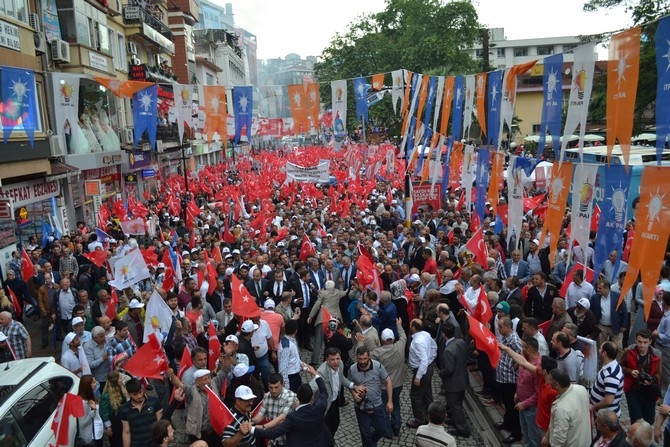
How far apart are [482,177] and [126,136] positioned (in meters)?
21.1

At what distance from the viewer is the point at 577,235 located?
27.3 feet

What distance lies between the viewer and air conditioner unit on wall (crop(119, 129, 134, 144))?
2830 centimetres

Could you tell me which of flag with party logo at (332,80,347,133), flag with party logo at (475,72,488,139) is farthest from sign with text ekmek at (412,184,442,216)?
flag with party logo at (475,72,488,139)

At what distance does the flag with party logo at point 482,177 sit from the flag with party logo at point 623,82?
6.18 m

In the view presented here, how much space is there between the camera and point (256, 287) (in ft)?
34.9

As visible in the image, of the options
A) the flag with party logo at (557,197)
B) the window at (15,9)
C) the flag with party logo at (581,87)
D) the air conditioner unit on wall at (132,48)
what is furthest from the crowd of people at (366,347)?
the air conditioner unit on wall at (132,48)

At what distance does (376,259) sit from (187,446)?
243 inches

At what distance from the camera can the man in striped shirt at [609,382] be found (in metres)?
5.71

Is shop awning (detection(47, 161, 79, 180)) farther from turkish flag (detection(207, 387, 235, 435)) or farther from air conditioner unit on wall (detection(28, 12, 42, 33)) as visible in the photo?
turkish flag (detection(207, 387, 235, 435))

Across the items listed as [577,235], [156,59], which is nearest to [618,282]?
[577,235]

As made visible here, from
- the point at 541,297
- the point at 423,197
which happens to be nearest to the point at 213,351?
the point at 541,297

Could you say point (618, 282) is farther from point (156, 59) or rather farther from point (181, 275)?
point (156, 59)

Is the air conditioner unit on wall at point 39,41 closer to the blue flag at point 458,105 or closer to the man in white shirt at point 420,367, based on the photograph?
the blue flag at point 458,105

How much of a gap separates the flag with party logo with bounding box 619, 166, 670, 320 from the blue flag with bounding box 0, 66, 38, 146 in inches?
444
